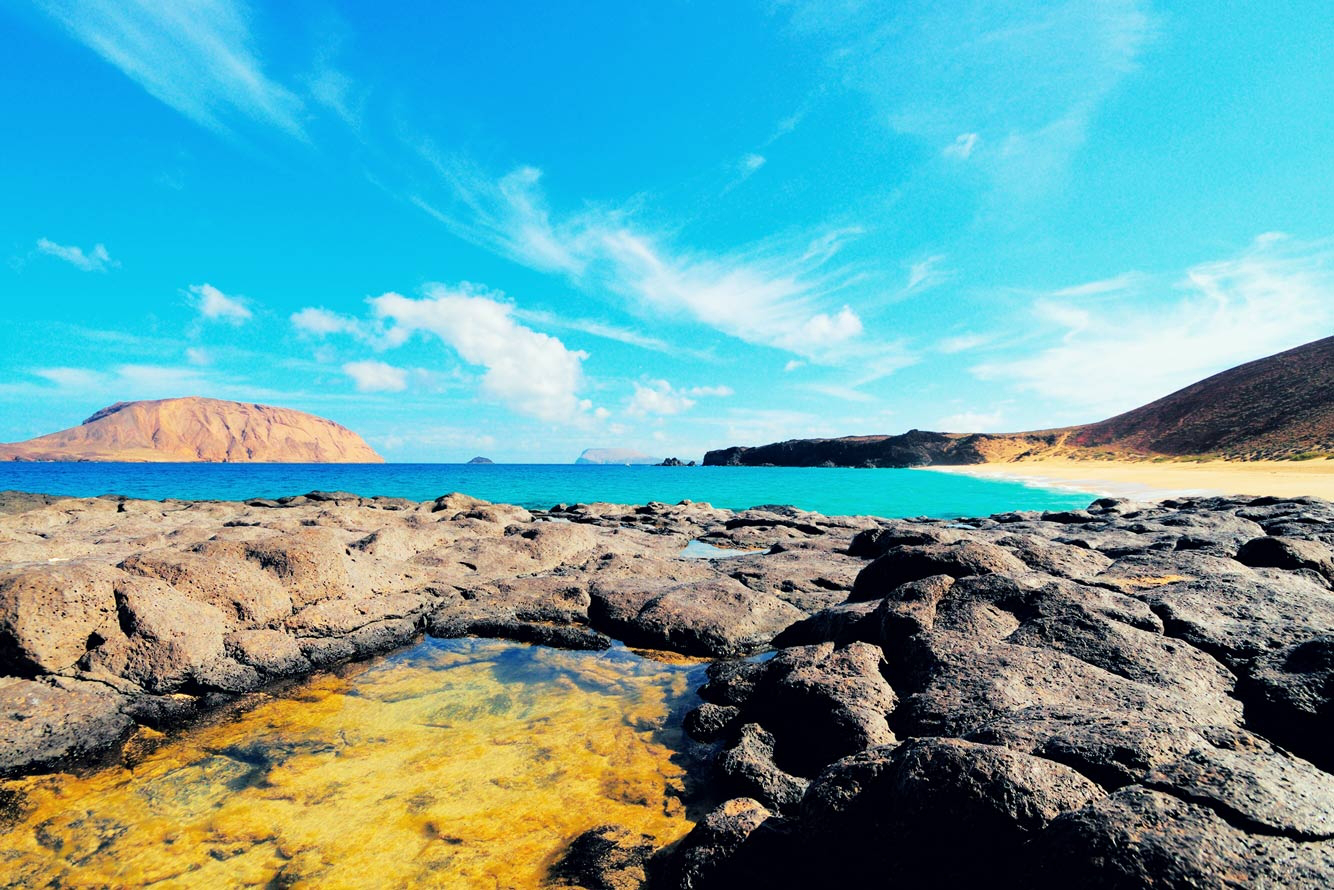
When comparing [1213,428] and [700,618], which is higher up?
[1213,428]

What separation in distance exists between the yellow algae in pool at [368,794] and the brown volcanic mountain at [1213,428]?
2739 inches

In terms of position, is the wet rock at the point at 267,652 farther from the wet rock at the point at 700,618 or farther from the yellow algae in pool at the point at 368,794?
the wet rock at the point at 700,618

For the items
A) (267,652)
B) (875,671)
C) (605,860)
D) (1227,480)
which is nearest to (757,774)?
(605,860)

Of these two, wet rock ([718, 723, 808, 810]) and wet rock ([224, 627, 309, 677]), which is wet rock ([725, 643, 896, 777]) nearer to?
wet rock ([718, 723, 808, 810])

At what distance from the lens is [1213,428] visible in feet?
237

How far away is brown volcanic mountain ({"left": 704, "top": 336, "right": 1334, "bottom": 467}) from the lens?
194ft

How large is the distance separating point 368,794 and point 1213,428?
95982 millimetres

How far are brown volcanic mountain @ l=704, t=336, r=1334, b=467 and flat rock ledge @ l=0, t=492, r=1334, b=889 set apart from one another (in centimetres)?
6437

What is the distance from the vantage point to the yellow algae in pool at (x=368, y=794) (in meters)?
4.25

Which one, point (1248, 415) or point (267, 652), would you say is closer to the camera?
point (267, 652)

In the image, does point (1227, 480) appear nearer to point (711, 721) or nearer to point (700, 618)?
point (700, 618)

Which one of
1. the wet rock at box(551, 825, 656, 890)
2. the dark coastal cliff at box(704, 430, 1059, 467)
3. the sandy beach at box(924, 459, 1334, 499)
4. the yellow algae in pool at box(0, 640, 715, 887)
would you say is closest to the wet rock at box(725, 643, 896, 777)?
the yellow algae in pool at box(0, 640, 715, 887)

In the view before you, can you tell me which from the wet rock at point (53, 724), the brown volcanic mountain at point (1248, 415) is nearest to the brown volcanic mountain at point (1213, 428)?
the brown volcanic mountain at point (1248, 415)

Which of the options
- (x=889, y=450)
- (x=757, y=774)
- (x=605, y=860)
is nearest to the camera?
(x=605, y=860)
